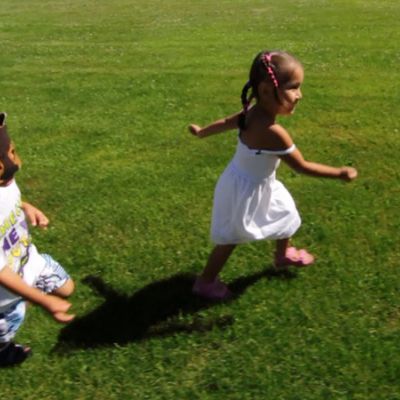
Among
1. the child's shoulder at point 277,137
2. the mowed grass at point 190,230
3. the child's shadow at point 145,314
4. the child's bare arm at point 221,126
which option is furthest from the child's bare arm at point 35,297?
the child's bare arm at point 221,126

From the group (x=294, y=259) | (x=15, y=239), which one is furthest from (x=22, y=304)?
(x=294, y=259)

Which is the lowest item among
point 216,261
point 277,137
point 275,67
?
point 216,261

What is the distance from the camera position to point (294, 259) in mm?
4277

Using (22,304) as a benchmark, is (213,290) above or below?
below

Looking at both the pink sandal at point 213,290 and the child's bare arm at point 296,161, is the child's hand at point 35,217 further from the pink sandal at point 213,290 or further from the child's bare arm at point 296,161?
the child's bare arm at point 296,161

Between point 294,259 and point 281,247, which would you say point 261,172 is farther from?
point 294,259

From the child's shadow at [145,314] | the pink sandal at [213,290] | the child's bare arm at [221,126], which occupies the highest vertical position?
the child's bare arm at [221,126]

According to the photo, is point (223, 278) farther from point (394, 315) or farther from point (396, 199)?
point (396, 199)

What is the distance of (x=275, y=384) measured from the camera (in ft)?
11.1

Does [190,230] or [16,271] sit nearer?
[16,271]

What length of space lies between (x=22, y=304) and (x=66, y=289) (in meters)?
0.54

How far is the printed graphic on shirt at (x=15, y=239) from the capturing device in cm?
329

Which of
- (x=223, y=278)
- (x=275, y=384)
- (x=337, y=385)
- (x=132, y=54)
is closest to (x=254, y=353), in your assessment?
(x=275, y=384)

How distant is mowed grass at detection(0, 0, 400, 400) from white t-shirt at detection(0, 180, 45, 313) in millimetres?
551
